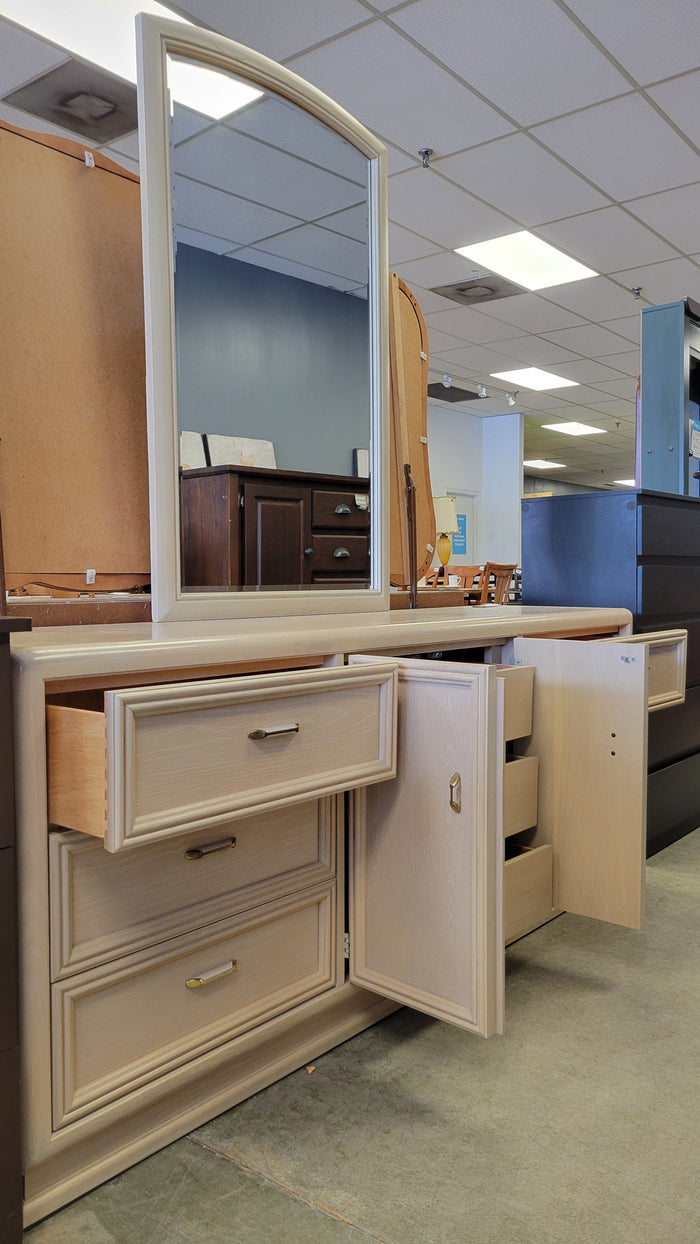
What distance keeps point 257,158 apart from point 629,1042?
5.49 feet

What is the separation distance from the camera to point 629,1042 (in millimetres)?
1440

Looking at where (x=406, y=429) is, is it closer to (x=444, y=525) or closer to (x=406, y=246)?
(x=444, y=525)

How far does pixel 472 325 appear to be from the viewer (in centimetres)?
628

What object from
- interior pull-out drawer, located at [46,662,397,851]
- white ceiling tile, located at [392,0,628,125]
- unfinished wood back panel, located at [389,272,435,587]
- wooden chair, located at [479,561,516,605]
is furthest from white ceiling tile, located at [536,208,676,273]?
interior pull-out drawer, located at [46,662,397,851]

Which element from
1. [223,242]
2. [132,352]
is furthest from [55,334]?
[223,242]

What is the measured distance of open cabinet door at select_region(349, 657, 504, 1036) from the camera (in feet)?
3.91

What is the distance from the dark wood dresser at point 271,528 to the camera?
137 centimetres

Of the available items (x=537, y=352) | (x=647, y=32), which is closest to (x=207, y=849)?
(x=647, y=32)

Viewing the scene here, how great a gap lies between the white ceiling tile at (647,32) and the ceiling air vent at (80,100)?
1.63m

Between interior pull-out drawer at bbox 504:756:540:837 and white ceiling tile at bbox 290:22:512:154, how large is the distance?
261 cm

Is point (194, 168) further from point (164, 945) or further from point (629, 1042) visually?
point (629, 1042)

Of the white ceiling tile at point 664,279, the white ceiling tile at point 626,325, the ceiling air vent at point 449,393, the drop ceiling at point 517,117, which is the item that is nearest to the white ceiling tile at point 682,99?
the drop ceiling at point 517,117

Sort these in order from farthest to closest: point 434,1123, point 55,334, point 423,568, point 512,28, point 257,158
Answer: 1. point 512,28
2. point 423,568
3. point 257,158
4. point 55,334
5. point 434,1123

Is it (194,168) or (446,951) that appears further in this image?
→ (194,168)
